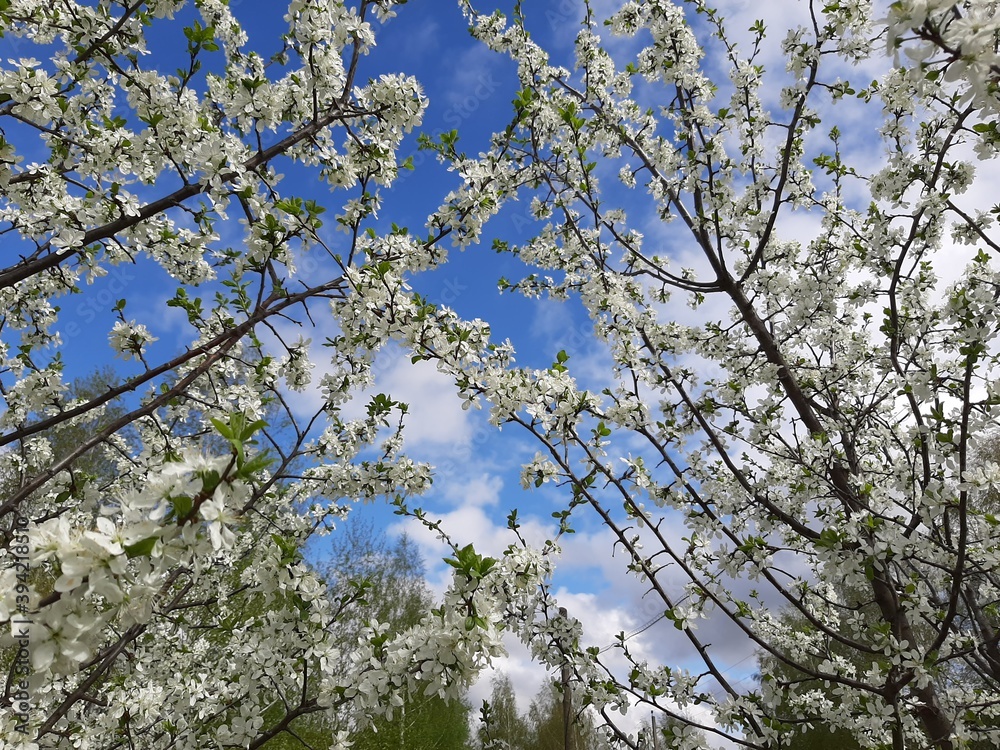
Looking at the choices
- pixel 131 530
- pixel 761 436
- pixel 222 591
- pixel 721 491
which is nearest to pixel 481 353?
pixel 131 530

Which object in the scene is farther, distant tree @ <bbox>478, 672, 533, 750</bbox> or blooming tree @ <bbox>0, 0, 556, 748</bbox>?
distant tree @ <bbox>478, 672, 533, 750</bbox>

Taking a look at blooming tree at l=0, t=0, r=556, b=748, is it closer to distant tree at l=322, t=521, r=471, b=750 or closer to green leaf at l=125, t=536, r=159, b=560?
green leaf at l=125, t=536, r=159, b=560

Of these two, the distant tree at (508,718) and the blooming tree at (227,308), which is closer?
the blooming tree at (227,308)

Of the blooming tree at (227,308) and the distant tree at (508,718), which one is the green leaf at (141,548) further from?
the distant tree at (508,718)

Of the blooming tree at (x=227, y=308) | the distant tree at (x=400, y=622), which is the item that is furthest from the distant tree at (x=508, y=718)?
the blooming tree at (x=227, y=308)

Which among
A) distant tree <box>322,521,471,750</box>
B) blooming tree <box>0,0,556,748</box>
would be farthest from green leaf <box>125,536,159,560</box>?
distant tree <box>322,521,471,750</box>

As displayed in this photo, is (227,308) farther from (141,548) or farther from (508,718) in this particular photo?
(508,718)

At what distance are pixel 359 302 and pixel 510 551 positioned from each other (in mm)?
1582

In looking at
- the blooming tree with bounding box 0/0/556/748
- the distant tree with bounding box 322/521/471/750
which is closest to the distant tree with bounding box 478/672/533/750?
the distant tree with bounding box 322/521/471/750

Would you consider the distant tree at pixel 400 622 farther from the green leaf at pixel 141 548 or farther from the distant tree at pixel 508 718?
the green leaf at pixel 141 548

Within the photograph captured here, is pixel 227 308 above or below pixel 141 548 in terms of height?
above

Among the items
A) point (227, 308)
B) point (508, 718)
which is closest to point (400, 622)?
point (508, 718)

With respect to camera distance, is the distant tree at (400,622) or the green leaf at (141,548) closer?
the green leaf at (141,548)

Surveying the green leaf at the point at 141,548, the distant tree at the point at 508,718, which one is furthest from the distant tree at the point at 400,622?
the green leaf at the point at 141,548
